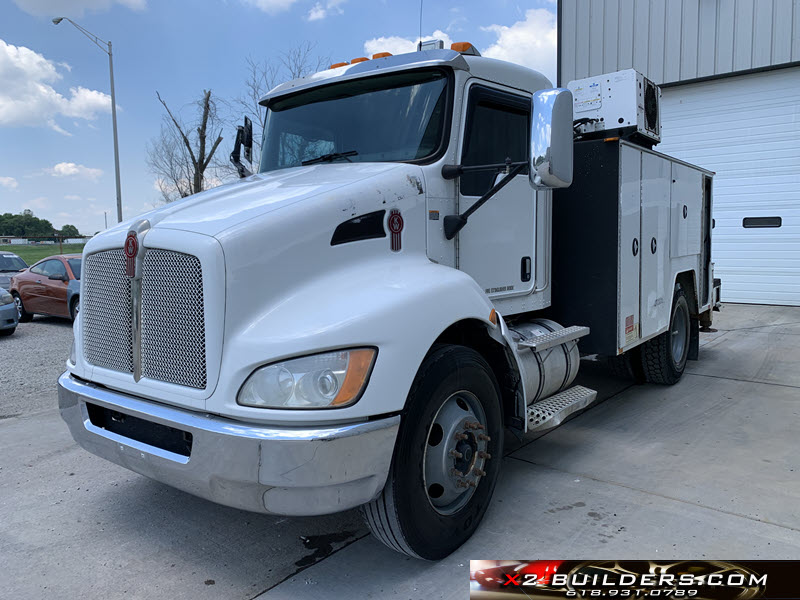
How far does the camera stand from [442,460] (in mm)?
3131

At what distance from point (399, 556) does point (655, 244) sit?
396cm

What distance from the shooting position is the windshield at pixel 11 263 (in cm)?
1593

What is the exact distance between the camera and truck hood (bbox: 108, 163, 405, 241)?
287 centimetres

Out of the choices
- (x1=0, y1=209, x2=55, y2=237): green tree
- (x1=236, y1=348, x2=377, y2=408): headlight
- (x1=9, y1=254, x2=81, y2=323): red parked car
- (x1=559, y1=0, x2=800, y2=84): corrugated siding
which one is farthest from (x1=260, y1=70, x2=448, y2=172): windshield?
(x1=0, y1=209, x2=55, y2=237): green tree

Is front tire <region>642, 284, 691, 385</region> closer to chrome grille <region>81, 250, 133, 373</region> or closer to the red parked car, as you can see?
chrome grille <region>81, 250, 133, 373</region>

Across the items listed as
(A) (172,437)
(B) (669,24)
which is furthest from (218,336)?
(B) (669,24)

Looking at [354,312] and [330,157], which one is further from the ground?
[330,157]

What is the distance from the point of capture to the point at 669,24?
13.6 meters

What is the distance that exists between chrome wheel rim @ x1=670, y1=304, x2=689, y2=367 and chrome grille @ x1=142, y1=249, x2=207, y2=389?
5.73 metres

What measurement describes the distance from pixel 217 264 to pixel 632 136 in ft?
14.3

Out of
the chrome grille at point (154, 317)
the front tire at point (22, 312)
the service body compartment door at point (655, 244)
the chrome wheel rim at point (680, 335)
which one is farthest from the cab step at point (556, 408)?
the front tire at point (22, 312)

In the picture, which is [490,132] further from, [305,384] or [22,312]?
[22,312]

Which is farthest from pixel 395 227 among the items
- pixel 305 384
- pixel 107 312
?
pixel 107 312

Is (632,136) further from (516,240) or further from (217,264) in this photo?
(217,264)
